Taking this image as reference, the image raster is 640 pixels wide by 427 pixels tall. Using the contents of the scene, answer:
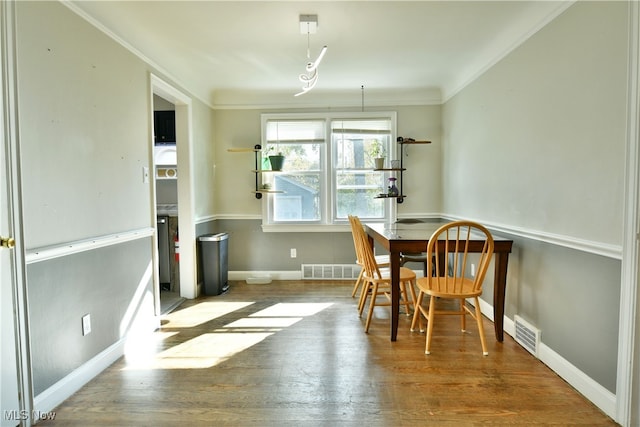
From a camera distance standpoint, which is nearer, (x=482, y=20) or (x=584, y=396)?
(x=584, y=396)

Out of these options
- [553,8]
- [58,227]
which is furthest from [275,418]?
[553,8]

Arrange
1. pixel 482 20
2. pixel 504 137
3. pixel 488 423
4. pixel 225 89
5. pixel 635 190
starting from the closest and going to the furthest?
pixel 635 190 → pixel 488 423 → pixel 482 20 → pixel 504 137 → pixel 225 89

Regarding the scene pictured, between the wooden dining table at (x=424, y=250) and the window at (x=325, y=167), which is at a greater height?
the window at (x=325, y=167)

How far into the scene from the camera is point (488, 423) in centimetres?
155

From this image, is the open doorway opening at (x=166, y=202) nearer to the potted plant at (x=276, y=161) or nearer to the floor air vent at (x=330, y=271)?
the potted plant at (x=276, y=161)

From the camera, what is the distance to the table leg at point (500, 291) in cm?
236

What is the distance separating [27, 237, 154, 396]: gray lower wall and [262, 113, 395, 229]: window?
195 cm

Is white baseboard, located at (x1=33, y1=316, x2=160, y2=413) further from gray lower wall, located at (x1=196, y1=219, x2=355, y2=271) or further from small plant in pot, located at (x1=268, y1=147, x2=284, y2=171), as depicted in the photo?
small plant in pot, located at (x1=268, y1=147, x2=284, y2=171)

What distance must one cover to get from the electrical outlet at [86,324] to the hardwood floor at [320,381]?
31 cm

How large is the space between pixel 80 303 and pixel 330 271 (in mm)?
2758

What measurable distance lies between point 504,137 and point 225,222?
3.27m

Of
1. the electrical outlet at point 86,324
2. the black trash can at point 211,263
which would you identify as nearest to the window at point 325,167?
the black trash can at point 211,263

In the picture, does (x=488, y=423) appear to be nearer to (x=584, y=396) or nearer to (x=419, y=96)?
(x=584, y=396)

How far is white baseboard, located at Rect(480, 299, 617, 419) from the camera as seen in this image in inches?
62.9
